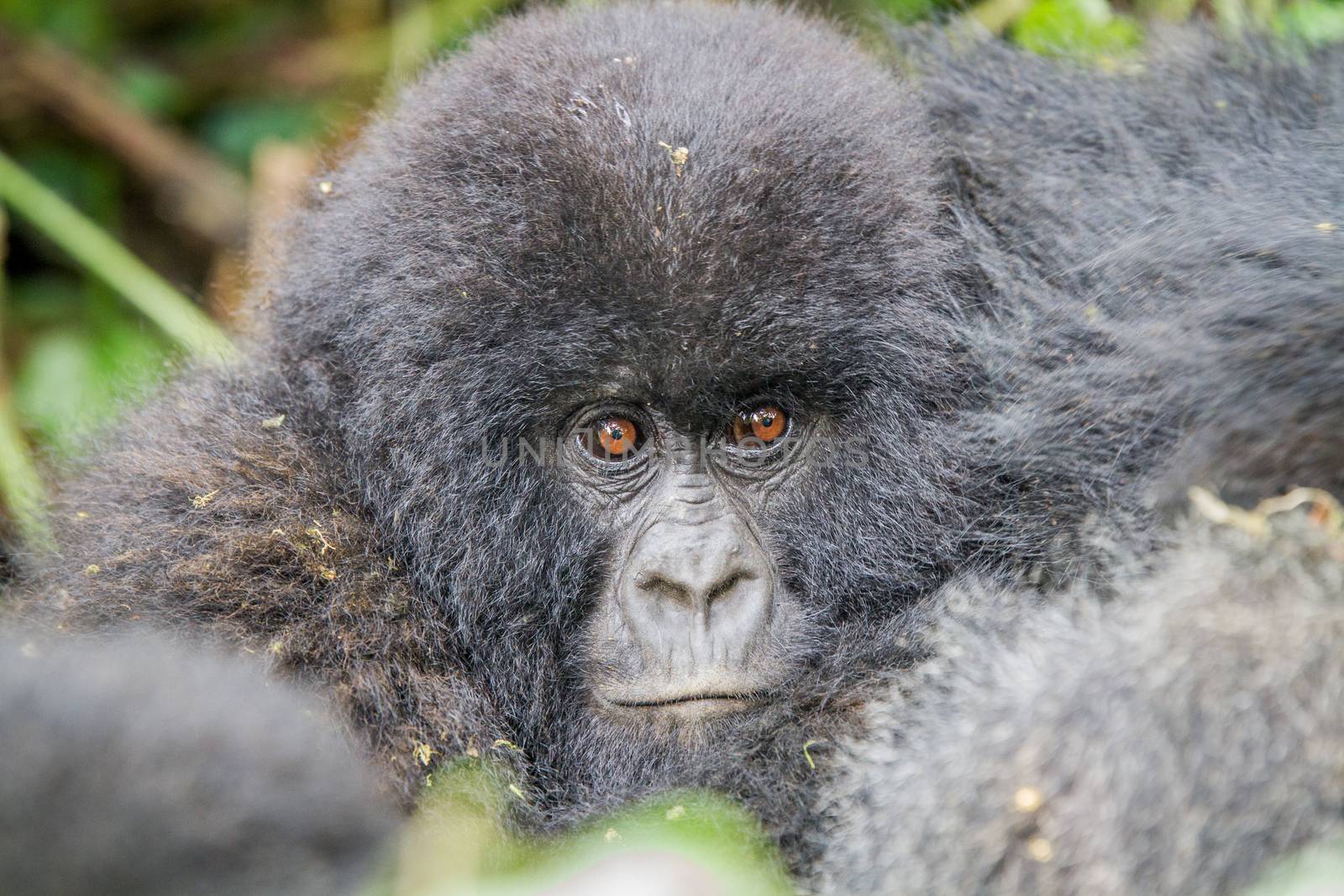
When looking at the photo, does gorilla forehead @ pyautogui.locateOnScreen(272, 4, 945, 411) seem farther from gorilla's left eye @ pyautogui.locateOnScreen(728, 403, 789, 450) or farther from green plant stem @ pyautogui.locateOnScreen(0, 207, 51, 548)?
green plant stem @ pyautogui.locateOnScreen(0, 207, 51, 548)

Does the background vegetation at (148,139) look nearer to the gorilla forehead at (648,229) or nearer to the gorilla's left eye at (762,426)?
the gorilla forehead at (648,229)

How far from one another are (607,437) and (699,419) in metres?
0.18

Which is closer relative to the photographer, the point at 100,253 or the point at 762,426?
the point at 762,426

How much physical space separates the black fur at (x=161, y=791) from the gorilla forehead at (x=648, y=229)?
3.42ft

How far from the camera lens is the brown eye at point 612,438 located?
2711mm

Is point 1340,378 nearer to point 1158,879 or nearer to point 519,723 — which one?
point 1158,879

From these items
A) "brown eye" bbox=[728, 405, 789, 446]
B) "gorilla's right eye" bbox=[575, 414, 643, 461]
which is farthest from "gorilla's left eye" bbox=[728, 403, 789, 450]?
"gorilla's right eye" bbox=[575, 414, 643, 461]

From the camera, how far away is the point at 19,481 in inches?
147

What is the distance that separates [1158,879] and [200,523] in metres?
1.70

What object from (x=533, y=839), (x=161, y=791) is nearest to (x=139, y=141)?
(x=533, y=839)

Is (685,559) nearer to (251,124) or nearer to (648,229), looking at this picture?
(648,229)

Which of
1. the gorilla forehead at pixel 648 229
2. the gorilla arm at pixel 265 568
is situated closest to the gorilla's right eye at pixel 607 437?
the gorilla forehead at pixel 648 229

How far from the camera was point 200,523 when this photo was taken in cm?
256

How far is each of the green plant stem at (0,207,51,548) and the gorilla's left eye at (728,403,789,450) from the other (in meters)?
1.44
